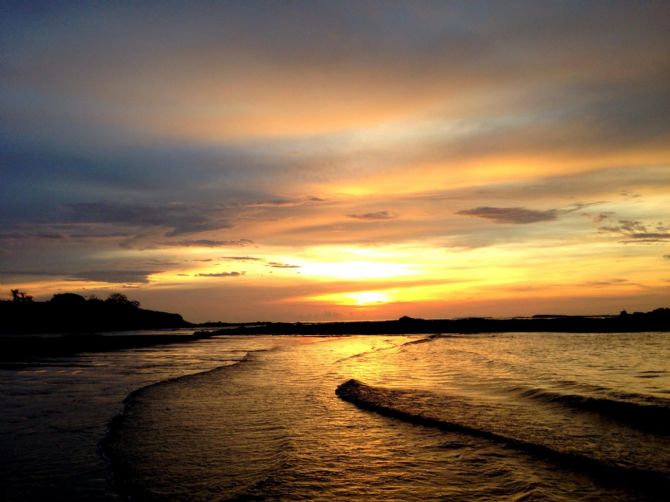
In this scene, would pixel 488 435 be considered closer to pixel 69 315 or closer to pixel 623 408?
pixel 623 408

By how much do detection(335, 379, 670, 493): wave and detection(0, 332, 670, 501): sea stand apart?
0.04 metres

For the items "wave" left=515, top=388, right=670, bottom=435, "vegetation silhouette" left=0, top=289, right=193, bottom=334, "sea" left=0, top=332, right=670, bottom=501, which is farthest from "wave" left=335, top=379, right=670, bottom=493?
"vegetation silhouette" left=0, top=289, right=193, bottom=334

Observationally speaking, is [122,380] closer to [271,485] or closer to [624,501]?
[271,485]

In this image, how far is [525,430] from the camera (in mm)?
11875

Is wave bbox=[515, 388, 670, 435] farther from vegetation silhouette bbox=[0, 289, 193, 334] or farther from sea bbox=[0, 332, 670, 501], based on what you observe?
vegetation silhouette bbox=[0, 289, 193, 334]

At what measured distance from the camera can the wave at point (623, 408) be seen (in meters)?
12.5

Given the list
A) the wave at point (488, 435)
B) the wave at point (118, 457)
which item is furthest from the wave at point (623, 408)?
the wave at point (118, 457)

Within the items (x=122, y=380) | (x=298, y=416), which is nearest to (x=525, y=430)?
(x=298, y=416)

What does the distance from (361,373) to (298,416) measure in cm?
1061

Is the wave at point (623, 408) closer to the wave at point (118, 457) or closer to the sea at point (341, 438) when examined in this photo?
the sea at point (341, 438)

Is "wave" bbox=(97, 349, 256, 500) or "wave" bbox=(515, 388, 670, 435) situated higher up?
"wave" bbox=(515, 388, 670, 435)

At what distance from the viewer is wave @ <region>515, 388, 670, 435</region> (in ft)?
40.9

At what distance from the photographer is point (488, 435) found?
37.8ft

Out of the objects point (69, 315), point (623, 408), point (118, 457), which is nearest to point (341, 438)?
point (118, 457)
